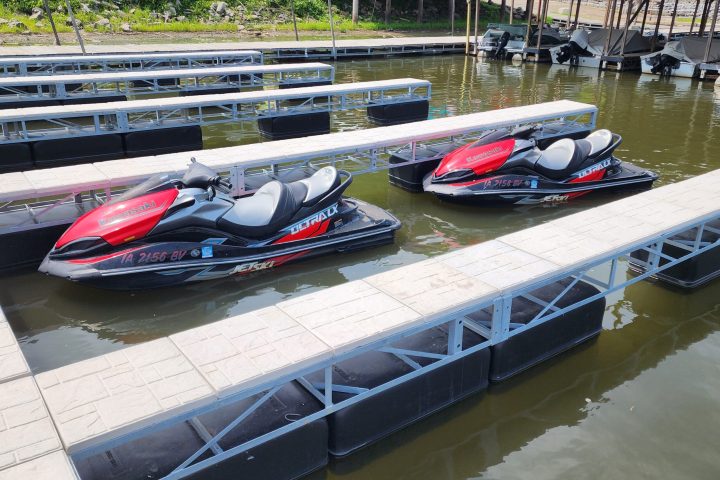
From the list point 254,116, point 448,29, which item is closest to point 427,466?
point 254,116

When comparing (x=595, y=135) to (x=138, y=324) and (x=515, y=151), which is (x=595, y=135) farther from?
(x=138, y=324)

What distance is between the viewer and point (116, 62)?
69.3 feet

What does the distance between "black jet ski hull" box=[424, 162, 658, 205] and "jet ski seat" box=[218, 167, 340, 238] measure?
270 centimetres

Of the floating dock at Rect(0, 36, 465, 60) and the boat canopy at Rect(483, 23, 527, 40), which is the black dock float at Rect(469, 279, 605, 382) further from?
the boat canopy at Rect(483, 23, 527, 40)

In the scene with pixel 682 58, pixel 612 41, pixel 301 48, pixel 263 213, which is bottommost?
pixel 263 213

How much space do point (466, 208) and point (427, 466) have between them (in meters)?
6.52

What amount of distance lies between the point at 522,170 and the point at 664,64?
19.5m

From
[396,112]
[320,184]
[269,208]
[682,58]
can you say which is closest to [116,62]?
[396,112]

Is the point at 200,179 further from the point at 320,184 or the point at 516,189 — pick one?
the point at 516,189

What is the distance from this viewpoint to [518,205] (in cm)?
1135

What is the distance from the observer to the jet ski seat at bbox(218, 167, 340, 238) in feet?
26.8

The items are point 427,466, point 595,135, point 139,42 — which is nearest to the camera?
point 427,466

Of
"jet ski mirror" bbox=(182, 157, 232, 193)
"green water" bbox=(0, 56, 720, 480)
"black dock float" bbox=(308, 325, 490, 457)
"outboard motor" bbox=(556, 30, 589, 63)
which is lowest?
"green water" bbox=(0, 56, 720, 480)

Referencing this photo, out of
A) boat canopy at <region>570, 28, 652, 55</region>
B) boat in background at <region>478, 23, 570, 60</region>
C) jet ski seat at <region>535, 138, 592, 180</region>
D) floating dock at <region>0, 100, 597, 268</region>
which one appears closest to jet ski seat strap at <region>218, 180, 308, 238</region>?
floating dock at <region>0, 100, 597, 268</region>
